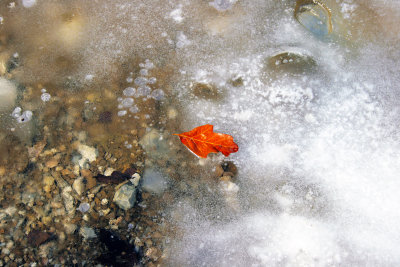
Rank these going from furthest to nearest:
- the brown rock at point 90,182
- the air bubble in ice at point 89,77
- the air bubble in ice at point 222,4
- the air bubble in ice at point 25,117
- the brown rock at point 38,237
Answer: the air bubble in ice at point 222,4
the air bubble in ice at point 89,77
the air bubble in ice at point 25,117
the brown rock at point 90,182
the brown rock at point 38,237

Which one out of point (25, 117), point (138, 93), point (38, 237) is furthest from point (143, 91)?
point (38, 237)

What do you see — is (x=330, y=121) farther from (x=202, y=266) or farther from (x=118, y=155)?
(x=118, y=155)

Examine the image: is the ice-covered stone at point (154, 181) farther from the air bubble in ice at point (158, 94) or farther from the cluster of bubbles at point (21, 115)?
the cluster of bubbles at point (21, 115)

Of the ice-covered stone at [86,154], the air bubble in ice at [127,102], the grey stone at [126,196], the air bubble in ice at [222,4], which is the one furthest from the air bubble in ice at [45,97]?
the air bubble in ice at [222,4]

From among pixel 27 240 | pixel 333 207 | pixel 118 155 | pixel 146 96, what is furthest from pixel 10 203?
pixel 333 207

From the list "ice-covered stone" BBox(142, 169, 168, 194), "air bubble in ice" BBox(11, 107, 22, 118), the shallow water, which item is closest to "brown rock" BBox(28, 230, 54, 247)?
the shallow water

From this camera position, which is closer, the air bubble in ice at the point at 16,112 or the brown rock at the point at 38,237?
the brown rock at the point at 38,237
